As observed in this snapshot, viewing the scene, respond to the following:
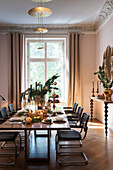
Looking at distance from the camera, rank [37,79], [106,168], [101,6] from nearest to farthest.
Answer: [106,168]
[101,6]
[37,79]

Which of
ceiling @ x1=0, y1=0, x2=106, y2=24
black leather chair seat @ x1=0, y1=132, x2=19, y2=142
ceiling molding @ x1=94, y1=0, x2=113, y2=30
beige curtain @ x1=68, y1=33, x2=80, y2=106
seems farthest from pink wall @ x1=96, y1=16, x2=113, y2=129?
black leather chair seat @ x1=0, y1=132, x2=19, y2=142

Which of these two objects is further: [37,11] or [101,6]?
[101,6]

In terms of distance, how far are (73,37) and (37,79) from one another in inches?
87.2

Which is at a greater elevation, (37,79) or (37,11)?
(37,11)

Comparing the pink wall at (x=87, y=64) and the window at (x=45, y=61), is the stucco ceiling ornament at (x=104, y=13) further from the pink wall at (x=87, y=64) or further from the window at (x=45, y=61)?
the window at (x=45, y=61)

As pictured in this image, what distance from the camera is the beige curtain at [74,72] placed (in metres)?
7.63

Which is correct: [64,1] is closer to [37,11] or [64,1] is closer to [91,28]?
[37,11]

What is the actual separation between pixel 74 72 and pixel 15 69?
2.28 m

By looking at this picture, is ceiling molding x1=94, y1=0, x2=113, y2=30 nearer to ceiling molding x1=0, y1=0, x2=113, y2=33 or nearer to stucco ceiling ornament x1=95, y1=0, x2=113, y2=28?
stucco ceiling ornament x1=95, y1=0, x2=113, y2=28

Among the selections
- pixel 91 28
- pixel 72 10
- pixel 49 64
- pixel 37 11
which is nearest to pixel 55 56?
pixel 49 64

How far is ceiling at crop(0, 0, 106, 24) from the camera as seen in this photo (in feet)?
18.4

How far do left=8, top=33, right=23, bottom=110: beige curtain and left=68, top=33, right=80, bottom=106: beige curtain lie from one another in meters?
1.93

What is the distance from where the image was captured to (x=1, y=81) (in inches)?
306

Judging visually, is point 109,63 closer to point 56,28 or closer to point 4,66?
point 56,28
